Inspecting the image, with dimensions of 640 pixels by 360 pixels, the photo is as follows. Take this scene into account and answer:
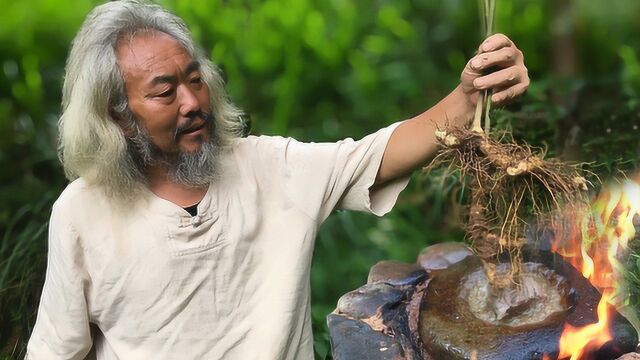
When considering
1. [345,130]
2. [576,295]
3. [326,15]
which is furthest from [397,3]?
[576,295]

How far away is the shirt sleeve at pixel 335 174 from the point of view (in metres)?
2.07

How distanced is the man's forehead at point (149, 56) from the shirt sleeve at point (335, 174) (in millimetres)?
339

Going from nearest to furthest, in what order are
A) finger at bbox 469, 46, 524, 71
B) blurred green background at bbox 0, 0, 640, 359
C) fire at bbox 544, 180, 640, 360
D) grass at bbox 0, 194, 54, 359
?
finger at bbox 469, 46, 524, 71, fire at bbox 544, 180, 640, 360, grass at bbox 0, 194, 54, 359, blurred green background at bbox 0, 0, 640, 359

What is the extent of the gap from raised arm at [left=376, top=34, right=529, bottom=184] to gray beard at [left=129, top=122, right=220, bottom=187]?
0.40 metres

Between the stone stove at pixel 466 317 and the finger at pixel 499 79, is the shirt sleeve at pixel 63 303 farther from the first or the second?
the finger at pixel 499 79

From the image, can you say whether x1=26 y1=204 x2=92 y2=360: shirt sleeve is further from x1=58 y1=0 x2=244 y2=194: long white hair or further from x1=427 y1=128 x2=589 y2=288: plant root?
x1=427 y1=128 x2=589 y2=288: plant root

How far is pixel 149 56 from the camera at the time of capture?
1958mm

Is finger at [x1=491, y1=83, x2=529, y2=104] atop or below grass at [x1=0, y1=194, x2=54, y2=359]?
atop

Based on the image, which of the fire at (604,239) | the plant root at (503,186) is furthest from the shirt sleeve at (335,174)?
the fire at (604,239)

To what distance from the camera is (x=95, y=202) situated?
208 cm

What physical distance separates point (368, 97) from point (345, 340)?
2028mm

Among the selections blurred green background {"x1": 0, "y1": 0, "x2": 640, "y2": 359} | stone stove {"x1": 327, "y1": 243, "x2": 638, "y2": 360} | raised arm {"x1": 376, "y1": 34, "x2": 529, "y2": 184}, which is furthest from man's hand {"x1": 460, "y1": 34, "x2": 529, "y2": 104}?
blurred green background {"x1": 0, "y1": 0, "x2": 640, "y2": 359}

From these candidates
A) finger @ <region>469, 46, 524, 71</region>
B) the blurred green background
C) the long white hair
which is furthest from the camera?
the blurred green background

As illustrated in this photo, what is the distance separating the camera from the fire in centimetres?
215
